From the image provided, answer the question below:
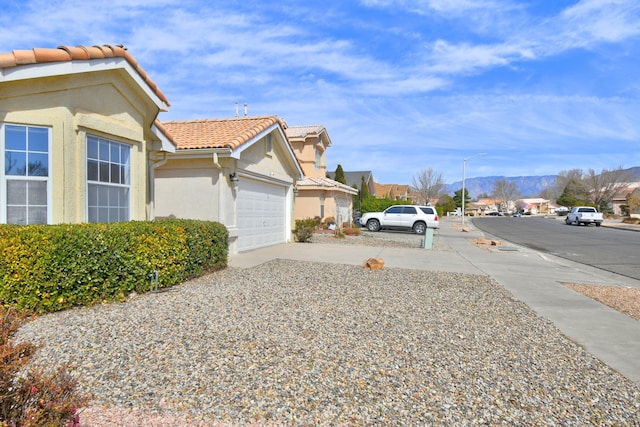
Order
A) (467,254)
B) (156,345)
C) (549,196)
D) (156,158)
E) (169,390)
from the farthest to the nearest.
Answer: (549,196)
(467,254)
(156,158)
(156,345)
(169,390)

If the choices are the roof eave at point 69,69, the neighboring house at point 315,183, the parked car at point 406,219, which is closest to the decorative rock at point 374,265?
the roof eave at point 69,69

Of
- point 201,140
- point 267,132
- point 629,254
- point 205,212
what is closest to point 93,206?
point 205,212

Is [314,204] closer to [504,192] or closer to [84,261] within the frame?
[84,261]

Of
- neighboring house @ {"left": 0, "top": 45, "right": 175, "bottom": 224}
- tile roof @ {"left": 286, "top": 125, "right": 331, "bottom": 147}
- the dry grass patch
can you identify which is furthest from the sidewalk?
tile roof @ {"left": 286, "top": 125, "right": 331, "bottom": 147}

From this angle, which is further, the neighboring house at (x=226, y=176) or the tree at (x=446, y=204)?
the tree at (x=446, y=204)

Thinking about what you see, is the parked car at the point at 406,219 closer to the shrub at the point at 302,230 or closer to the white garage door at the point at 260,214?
the shrub at the point at 302,230

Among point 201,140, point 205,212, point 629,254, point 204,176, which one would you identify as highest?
point 201,140

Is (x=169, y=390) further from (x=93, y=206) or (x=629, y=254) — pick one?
(x=629, y=254)

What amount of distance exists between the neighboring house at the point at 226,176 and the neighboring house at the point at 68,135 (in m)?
2.10

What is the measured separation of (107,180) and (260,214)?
22.2ft

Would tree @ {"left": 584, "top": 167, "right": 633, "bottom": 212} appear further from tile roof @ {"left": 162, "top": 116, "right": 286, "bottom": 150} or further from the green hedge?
the green hedge

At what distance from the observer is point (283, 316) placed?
598cm

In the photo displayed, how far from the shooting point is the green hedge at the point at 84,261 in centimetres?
552

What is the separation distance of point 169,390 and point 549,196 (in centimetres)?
15029
